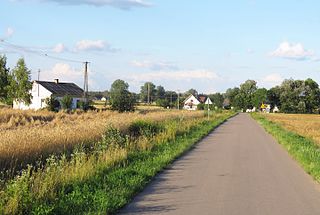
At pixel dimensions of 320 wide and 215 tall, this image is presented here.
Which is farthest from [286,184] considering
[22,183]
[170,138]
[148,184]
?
[170,138]

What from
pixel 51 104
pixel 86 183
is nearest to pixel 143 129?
pixel 86 183

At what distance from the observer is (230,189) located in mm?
9922

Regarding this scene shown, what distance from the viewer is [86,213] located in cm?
686

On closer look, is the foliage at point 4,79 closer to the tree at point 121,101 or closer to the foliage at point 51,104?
the foliage at point 51,104

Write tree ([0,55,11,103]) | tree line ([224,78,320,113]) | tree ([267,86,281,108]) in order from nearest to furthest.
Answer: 1. tree ([0,55,11,103])
2. tree line ([224,78,320,113])
3. tree ([267,86,281,108])

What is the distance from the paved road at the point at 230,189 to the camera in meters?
7.89

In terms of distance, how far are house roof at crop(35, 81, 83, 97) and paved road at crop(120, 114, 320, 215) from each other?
63889 millimetres

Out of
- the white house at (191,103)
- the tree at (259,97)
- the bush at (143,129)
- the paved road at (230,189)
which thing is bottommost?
the paved road at (230,189)

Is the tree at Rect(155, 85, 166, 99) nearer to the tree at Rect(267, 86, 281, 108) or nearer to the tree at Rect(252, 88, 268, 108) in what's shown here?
the tree at Rect(252, 88, 268, 108)

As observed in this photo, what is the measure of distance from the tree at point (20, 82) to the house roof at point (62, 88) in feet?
50.8

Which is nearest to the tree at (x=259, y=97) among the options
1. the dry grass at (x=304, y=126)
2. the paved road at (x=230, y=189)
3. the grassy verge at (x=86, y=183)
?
the dry grass at (x=304, y=126)

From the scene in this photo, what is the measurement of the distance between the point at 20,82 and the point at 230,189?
5301 centimetres

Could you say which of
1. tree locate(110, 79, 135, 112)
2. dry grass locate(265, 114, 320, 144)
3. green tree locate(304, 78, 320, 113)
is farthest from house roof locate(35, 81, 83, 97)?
green tree locate(304, 78, 320, 113)

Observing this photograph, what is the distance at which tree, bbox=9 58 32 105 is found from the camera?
58.7 meters
